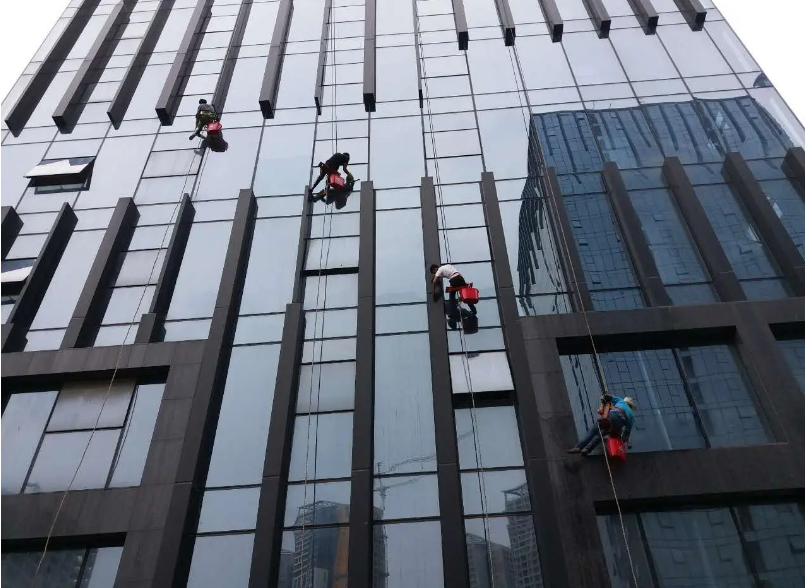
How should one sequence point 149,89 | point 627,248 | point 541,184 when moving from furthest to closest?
point 149,89, point 541,184, point 627,248

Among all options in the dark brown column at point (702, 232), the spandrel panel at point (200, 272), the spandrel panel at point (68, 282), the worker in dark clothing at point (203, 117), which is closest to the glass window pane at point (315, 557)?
the spandrel panel at point (200, 272)

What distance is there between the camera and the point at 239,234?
1906 cm

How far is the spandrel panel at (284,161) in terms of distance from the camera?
21094mm

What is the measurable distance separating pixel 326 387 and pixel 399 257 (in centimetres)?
457

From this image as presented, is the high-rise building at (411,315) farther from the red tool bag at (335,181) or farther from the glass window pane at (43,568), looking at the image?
the red tool bag at (335,181)

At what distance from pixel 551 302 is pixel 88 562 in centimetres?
1178

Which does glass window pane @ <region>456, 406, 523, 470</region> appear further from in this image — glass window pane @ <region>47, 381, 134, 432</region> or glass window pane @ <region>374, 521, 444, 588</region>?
glass window pane @ <region>47, 381, 134, 432</region>

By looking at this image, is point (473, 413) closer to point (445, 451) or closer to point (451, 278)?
point (445, 451)

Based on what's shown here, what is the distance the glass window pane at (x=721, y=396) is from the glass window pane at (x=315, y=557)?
803 centimetres

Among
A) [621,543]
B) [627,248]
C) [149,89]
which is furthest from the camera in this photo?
[149,89]

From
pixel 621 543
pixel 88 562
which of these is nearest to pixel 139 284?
pixel 88 562

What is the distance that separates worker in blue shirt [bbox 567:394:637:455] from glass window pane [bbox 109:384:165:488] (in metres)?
9.26

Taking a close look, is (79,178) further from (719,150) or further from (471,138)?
(719,150)

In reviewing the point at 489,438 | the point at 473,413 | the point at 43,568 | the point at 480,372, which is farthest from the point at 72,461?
the point at 480,372
